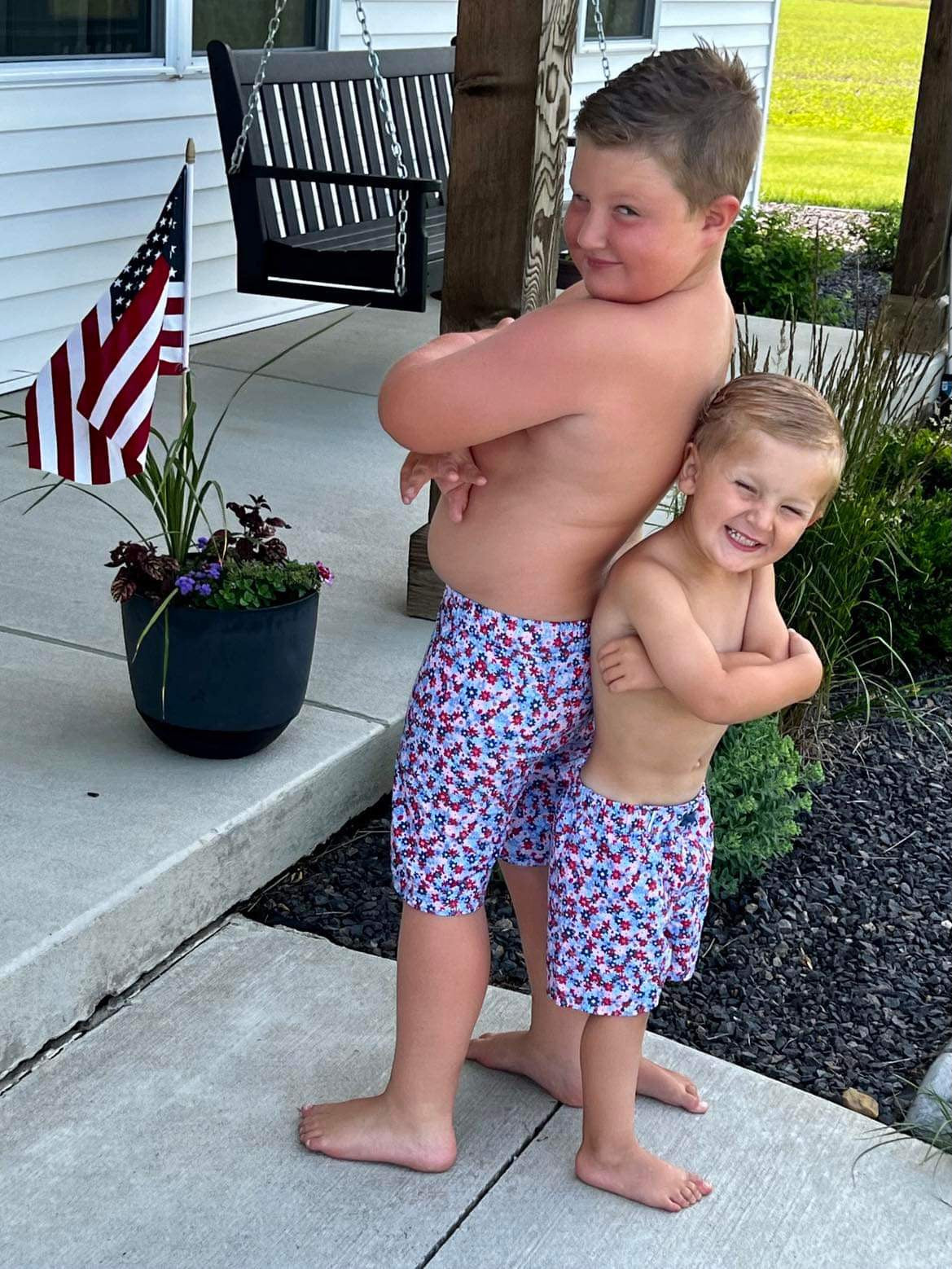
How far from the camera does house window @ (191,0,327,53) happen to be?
20.5ft

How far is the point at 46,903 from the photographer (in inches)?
97.8

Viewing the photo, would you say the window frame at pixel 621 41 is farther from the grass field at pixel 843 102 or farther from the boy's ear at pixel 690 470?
the boy's ear at pixel 690 470

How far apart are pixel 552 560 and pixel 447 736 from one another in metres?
0.29

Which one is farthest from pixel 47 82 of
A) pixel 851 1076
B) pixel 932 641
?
pixel 851 1076

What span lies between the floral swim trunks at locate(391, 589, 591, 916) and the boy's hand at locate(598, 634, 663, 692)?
0.33ft

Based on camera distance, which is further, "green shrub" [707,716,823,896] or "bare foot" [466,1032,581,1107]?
"green shrub" [707,716,823,896]

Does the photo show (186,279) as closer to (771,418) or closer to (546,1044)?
(771,418)

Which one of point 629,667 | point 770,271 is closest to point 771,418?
point 629,667

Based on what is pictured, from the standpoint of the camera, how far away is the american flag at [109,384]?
2.82m

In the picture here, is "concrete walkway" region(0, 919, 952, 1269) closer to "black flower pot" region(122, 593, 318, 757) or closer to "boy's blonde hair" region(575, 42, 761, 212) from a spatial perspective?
"black flower pot" region(122, 593, 318, 757)

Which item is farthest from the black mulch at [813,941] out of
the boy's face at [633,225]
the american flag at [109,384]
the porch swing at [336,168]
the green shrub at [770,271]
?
the green shrub at [770,271]

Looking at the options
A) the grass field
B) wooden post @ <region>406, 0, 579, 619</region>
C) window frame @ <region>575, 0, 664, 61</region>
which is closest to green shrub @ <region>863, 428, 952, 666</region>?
wooden post @ <region>406, 0, 579, 619</region>

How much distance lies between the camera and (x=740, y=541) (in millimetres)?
1968

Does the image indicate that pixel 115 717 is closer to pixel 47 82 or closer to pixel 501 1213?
pixel 501 1213
